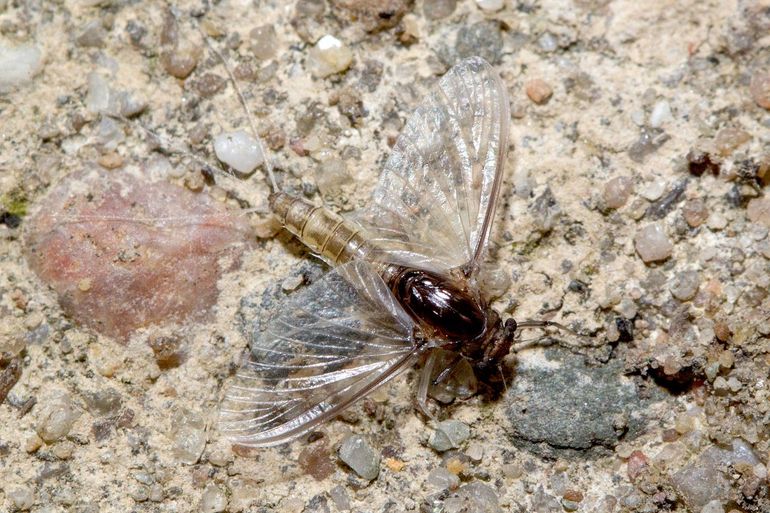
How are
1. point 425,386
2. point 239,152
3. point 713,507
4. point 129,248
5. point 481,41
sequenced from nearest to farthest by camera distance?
1. point 713,507
2. point 425,386
3. point 129,248
4. point 239,152
5. point 481,41

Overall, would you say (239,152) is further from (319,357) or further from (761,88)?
(761,88)

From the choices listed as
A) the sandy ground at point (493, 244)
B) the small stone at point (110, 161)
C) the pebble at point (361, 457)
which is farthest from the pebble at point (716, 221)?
the small stone at point (110, 161)

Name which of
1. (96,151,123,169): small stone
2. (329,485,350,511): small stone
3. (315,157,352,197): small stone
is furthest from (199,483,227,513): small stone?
(96,151,123,169): small stone

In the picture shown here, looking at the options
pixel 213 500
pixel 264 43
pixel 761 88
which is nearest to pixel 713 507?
pixel 761 88

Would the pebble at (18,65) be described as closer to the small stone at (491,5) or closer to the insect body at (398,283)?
the insect body at (398,283)

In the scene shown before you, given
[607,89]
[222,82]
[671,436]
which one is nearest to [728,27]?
[607,89]

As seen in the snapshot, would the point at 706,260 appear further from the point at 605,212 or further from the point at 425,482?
the point at 425,482

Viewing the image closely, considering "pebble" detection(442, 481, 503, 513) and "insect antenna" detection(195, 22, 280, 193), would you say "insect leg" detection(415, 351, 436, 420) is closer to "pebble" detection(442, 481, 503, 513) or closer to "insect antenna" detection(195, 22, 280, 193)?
"pebble" detection(442, 481, 503, 513)
